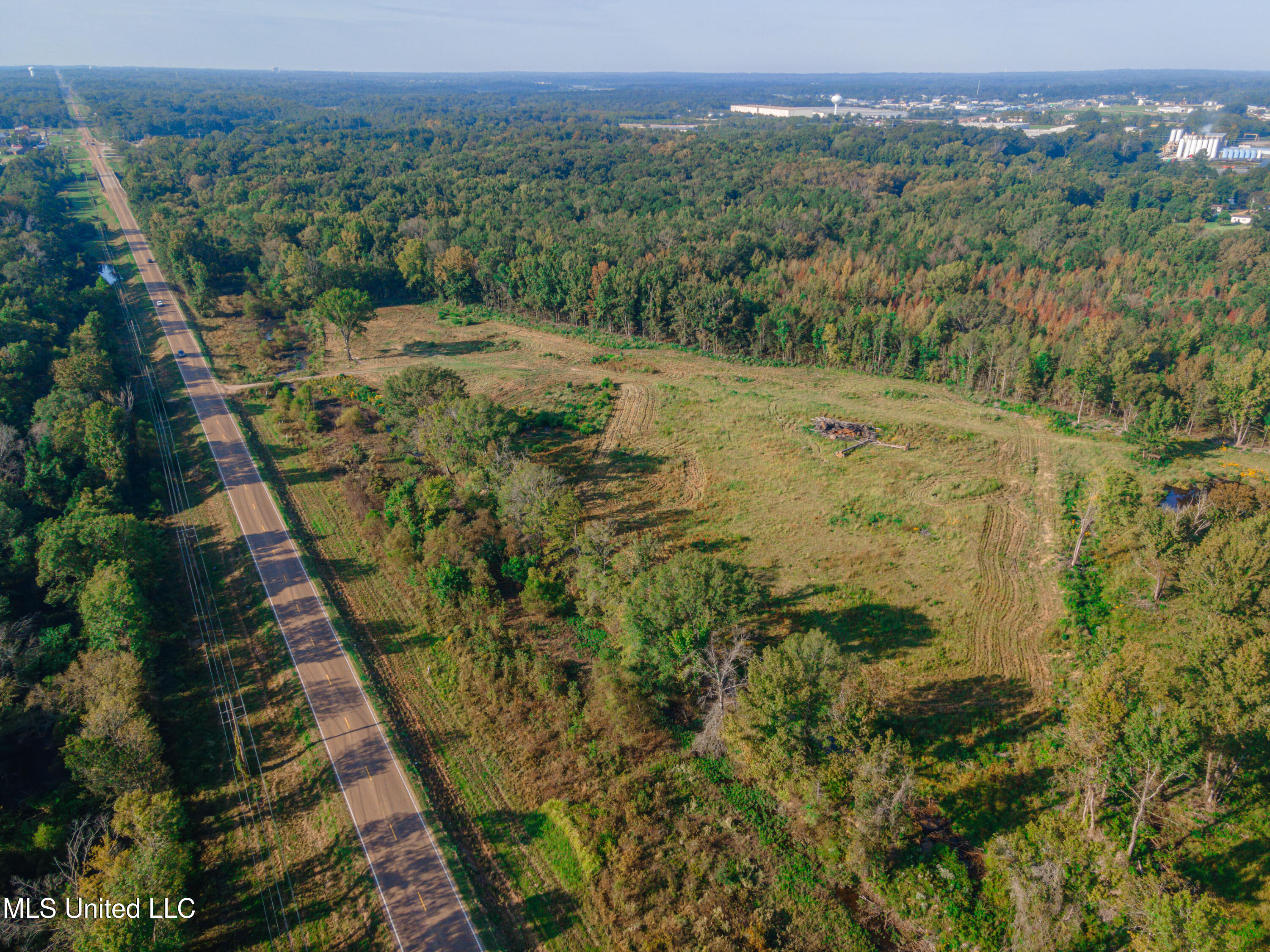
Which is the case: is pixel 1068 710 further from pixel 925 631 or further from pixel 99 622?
pixel 99 622

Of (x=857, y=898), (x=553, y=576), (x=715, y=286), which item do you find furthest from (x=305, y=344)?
(x=857, y=898)

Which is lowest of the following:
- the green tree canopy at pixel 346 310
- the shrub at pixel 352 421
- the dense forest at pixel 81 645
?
the dense forest at pixel 81 645

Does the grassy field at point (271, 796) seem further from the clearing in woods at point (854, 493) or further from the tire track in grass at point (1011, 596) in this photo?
the tire track in grass at point (1011, 596)

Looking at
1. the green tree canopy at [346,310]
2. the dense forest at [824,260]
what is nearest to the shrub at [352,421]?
the green tree canopy at [346,310]

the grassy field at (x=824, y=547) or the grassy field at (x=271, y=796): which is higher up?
the grassy field at (x=824, y=547)

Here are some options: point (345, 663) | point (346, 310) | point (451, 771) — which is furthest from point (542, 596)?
point (346, 310)

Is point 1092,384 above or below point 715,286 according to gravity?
below

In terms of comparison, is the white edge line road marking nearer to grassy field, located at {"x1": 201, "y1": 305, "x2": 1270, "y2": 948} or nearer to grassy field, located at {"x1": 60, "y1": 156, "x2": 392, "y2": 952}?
grassy field, located at {"x1": 60, "y1": 156, "x2": 392, "y2": 952}
